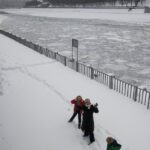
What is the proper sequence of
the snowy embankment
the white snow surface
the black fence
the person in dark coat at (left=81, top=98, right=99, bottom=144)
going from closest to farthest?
the person in dark coat at (left=81, top=98, right=99, bottom=144)
the snowy embankment
the black fence
the white snow surface

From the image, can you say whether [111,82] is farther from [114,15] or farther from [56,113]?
[114,15]

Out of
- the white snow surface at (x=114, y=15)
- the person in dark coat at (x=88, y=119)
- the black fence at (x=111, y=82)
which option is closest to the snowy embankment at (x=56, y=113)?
the person in dark coat at (x=88, y=119)

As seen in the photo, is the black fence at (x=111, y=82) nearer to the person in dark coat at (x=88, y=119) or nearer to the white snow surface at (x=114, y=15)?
the person in dark coat at (x=88, y=119)

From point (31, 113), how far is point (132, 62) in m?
10.0

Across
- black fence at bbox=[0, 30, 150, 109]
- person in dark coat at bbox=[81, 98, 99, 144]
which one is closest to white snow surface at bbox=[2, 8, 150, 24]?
black fence at bbox=[0, 30, 150, 109]

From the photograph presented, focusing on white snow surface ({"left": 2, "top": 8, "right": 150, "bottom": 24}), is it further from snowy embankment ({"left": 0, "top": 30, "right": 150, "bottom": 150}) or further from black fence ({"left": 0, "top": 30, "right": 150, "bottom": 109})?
snowy embankment ({"left": 0, "top": 30, "right": 150, "bottom": 150})

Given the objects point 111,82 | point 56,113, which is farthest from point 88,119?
point 111,82

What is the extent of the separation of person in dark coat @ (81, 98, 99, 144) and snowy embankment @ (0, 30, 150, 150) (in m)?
0.30

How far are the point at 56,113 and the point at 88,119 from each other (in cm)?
254

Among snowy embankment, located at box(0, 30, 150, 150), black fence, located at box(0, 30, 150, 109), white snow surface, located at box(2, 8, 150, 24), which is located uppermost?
white snow surface, located at box(2, 8, 150, 24)

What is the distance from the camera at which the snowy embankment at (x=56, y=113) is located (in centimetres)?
741

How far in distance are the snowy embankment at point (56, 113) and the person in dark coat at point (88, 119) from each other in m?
0.30

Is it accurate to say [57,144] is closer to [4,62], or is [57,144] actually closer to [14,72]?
[14,72]

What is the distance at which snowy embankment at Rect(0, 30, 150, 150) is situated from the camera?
7406 millimetres
